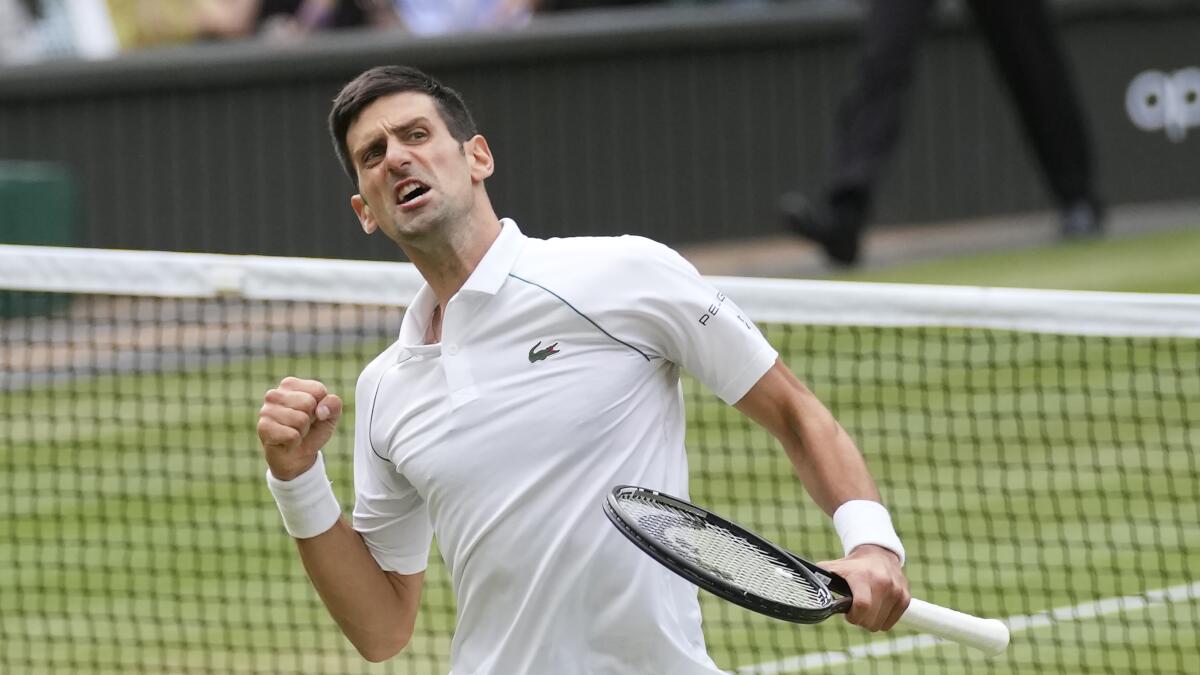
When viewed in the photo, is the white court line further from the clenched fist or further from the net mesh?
the clenched fist

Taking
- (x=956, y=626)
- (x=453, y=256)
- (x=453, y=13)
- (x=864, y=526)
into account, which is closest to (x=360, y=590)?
(x=453, y=256)

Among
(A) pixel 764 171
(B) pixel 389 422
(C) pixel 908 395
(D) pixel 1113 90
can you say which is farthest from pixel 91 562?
(D) pixel 1113 90

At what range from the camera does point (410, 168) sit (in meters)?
3.89

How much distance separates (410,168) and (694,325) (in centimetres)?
62

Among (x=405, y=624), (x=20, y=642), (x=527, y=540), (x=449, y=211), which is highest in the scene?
(x=449, y=211)

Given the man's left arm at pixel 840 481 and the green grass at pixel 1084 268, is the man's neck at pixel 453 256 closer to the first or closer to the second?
the man's left arm at pixel 840 481

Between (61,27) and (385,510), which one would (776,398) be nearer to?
(385,510)

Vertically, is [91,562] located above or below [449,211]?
below

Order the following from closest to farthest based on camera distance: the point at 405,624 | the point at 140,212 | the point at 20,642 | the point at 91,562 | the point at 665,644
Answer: the point at 665,644 < the point at 405,624 < the point at 20,642 < the point at 91,562 < the point at 140,212

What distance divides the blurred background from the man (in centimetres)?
922

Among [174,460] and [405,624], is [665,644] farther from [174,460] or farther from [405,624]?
[174,460]

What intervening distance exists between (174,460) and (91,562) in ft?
5.02

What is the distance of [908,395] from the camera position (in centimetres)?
1036

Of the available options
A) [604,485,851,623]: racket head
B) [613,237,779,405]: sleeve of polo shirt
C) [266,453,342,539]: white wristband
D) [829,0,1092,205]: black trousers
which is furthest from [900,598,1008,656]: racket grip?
[829,0,1092,205]: black trousers
